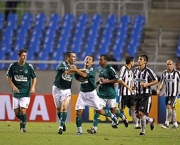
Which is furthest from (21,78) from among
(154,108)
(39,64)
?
(39,64)

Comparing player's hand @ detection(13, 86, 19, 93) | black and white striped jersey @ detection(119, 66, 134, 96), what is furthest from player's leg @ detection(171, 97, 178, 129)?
player's hand @ detection(13, 86, 19, 93)

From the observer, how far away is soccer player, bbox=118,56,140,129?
2583cm

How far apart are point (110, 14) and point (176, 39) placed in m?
3.28

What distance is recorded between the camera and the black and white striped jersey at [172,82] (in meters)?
26.6

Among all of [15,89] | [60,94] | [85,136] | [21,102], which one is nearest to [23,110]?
[21,102]

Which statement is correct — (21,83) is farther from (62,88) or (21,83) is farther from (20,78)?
(62,88)

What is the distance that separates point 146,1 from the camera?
124 ft

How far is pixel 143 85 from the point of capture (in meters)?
22.7

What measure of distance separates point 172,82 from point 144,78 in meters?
3.72

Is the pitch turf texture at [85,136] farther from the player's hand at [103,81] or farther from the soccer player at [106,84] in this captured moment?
the player's hand at [103,81]

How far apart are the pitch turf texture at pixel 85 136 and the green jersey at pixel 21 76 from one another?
100 centimetres

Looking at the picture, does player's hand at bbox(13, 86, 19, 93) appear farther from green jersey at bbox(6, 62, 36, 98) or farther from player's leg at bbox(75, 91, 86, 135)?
player's leg at bbox(75, 91, 86, 135)

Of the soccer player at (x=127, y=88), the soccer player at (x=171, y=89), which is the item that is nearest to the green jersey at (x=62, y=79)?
the soccer player at (x=127, y=88)

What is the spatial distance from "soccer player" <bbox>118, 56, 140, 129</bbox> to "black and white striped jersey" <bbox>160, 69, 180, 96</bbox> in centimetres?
105
